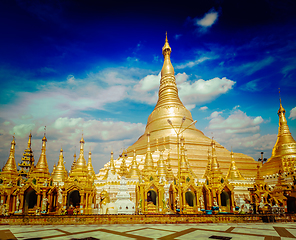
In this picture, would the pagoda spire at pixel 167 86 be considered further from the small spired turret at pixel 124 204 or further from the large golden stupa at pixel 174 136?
the small spired turret at pixel 124 204

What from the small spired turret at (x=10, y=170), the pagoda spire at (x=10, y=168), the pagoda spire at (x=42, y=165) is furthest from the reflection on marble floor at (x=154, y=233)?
the pagoda spire at (x=10, y=168)

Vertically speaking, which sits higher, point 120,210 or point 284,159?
point 284,159

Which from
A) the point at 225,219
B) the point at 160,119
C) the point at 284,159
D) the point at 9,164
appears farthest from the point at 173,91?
the point at 225,219

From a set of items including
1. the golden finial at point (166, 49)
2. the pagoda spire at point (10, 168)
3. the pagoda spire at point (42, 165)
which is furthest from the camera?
the golden finial at point (166, 49)

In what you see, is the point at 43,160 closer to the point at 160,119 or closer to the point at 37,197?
the point at 37,197

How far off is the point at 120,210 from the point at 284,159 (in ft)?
99.2

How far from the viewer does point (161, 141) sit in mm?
49031

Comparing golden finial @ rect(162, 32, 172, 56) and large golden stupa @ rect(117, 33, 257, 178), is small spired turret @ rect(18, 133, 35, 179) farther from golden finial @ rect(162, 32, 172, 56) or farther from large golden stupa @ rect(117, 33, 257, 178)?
golden finial @ rect(162, 32, 172, 56)

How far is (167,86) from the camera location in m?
61.1

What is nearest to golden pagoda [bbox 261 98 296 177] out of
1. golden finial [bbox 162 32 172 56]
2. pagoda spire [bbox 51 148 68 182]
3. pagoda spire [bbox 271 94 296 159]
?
pagoda spire [bbox 271 94 296 159]

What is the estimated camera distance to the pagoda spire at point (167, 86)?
59188 mm

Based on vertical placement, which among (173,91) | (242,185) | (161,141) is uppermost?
(173,91)

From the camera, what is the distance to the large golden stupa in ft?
147

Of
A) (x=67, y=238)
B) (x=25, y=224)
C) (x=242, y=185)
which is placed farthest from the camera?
(x=242, y=185)
